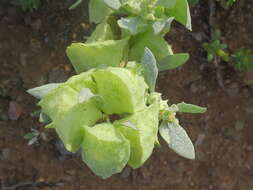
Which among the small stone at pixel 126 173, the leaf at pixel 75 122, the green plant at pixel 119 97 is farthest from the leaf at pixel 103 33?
the small stone at pixel 126 173

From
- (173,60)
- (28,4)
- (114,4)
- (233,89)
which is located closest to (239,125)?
(233,89)

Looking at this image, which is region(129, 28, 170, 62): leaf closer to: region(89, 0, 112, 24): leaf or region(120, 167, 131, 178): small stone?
region(89, 0, 112, 24): leaf

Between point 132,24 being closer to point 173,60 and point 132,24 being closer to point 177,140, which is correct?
point 173,60

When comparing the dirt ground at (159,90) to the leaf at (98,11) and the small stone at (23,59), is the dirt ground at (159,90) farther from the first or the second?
the leaf at (98,11)

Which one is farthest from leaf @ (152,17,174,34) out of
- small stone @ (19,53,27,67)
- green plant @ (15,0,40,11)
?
small stone @ (19,53,27,67)

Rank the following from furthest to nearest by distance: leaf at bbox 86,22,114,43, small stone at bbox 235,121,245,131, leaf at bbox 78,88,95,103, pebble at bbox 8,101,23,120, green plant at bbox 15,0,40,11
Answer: small stone at bbox 235,121,245,131 < pebble at bbox 8,101,23,120 < green plant at bbox 15,0,40,11 < leaf at bbox 86,22,114,43 < leaf at bbox 78,88,95,103
